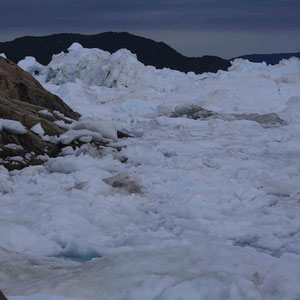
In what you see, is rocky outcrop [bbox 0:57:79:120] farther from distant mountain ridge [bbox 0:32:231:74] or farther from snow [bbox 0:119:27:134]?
distant mountain ridge [bbox 0:32:231:74]

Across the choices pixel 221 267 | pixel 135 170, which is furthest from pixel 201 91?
pixel 221 267

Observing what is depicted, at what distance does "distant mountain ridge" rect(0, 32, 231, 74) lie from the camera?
262 ft

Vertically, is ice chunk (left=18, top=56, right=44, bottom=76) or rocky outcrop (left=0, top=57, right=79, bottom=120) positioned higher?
ice chunk (left=18, top=56, right=44, bottom=76)

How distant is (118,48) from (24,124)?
76635mm

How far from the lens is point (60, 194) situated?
6840mm

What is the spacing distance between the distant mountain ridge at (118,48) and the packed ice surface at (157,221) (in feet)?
218

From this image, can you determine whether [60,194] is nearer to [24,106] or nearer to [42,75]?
[24,106]

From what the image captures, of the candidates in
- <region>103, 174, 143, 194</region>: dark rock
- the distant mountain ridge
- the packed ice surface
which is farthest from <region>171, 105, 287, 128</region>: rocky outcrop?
the distant mountain ridge

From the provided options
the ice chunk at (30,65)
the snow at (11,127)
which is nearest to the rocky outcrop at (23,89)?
the snow at (11,127)

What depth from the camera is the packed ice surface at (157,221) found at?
3.44 meters

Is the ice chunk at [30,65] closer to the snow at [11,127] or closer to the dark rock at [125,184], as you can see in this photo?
the snow at [11,127]

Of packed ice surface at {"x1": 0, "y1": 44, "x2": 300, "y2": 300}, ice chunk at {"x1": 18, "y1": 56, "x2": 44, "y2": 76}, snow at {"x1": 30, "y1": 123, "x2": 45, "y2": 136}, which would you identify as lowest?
packed ice surface at {"x1": 0, "y1": 44, "x2": 300, "y2": 300}

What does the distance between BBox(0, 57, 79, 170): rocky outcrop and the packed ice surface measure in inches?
19.3

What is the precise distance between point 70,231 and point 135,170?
3.88m
